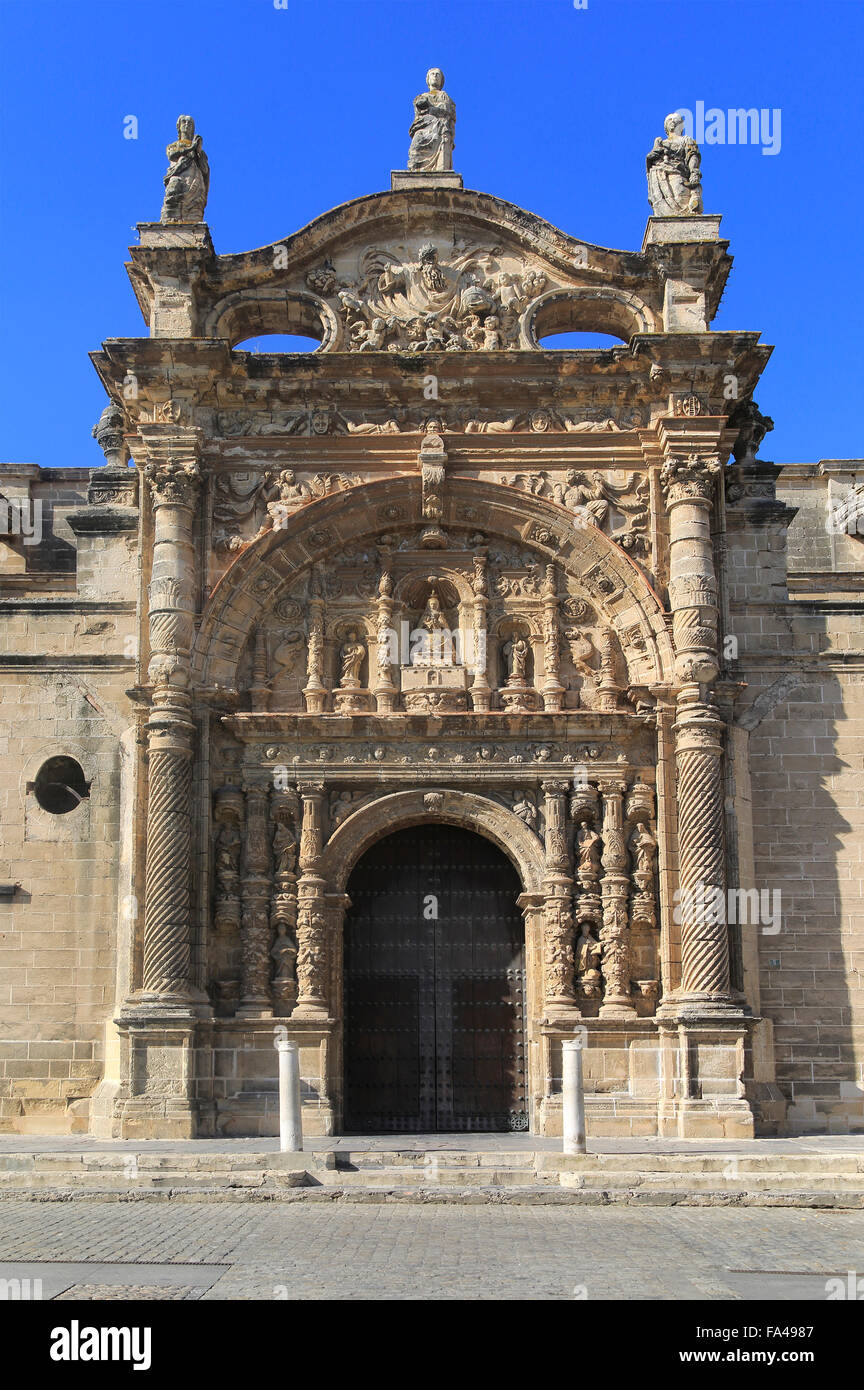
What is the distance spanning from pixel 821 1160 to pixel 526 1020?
5.28 meters

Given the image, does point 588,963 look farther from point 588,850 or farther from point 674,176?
point 674,176

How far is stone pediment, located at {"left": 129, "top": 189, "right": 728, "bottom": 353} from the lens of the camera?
66.3ft

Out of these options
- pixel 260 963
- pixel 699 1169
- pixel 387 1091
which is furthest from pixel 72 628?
pixel 699 1169

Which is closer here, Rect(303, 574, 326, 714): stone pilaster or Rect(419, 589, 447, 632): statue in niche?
Rect(303, 574, 326, 714): stone pilaster

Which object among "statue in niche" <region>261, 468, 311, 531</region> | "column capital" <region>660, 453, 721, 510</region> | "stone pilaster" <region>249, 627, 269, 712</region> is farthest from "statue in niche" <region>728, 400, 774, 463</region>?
"stone pilaster" <region>249, 627, 269, 712</region>

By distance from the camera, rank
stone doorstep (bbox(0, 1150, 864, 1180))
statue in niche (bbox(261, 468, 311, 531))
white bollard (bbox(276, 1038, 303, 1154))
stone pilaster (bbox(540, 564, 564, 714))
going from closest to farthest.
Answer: stone doorstep (bbox(0, 1150, 864, 1180)), white bollard (bbox(276, 1038, 303, 1154)), stone pilaster (bbox(540, 564, 564, 714)), statue in niche (bbox(261, 468, 311, 531))

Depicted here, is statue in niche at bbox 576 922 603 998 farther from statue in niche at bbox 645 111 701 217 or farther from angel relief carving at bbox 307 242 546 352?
statue in niche at bbox 645 111 701 217

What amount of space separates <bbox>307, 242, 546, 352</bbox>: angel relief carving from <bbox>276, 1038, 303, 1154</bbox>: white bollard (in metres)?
9.54

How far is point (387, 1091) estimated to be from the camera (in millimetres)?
18922

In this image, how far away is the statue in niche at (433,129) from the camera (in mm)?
21203

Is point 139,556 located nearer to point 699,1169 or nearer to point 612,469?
point 612,469

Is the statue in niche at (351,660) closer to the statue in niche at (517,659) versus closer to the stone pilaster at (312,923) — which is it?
the stone pilaster at (312,923)

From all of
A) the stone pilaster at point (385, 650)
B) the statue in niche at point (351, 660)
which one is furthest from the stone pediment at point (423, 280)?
the statue in niche at point (351, 660)

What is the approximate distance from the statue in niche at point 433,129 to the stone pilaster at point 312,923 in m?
8.99
